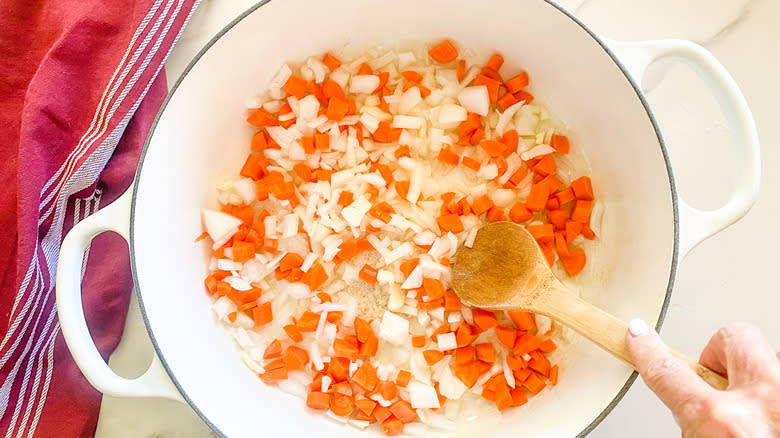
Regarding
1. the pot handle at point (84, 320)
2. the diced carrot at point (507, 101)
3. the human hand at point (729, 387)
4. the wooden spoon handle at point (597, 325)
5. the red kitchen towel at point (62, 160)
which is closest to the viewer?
the human hand at point (729, 387)

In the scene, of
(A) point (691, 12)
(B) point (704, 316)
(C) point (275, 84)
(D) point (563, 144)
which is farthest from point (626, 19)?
(C) point (275, 84)

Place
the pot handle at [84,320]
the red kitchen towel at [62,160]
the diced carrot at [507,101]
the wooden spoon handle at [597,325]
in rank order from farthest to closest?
1. the diced carrot at [507,101]
2. the red kitchen towel at [62,160]
3. the pot handle at [84,320]
4. the wooden spoon handle at [597,325]

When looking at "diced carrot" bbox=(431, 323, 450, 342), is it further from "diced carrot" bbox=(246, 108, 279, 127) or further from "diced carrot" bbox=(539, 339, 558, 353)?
"diced carrot" bbox=(246, 108, 279, 127)

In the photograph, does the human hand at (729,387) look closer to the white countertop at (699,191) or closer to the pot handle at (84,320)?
the white countertop at (699,191)

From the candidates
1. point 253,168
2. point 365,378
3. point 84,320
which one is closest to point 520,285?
point 365,378

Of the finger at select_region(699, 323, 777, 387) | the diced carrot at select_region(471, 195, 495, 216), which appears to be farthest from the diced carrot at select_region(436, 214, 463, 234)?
the finger at select_region(699, 323, 777, 387)

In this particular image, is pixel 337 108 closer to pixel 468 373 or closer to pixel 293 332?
pixel 293 332

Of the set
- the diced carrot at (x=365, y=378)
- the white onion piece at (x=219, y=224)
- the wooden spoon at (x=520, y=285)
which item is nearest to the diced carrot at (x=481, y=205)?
the wooden spoon at (x=520, y=285)
